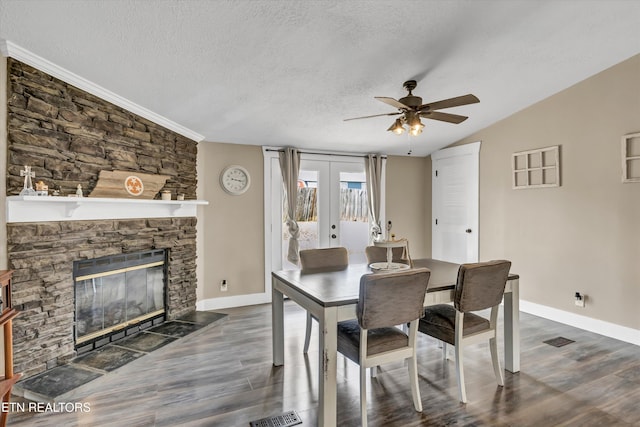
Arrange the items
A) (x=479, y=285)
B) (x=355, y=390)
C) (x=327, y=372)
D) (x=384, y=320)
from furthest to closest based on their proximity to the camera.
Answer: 1. (x=355, y=390)
2. (x=479, y=285)
3. (x=384, y=320)
4. (x=327, y=372)

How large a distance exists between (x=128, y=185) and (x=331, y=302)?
2.39 meters

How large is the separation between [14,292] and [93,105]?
159 cm

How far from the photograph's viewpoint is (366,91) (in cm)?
347

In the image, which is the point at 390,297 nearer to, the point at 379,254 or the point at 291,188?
the point at 379,254

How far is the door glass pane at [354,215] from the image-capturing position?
211 inches

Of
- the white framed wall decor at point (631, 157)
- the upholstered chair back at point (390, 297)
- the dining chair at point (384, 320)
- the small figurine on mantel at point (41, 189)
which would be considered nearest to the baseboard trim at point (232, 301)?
the small figurine on mantel at point (41, 189)

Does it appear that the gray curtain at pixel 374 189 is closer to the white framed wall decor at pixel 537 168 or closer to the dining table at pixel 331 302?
the white framed wall decor at pixel 537 168

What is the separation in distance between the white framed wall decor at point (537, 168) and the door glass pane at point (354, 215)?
7.02 ft

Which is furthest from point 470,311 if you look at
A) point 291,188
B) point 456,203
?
point 456,203

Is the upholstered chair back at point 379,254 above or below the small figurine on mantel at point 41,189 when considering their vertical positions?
below

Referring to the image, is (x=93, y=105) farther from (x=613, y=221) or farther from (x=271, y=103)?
(x=613, y=221)

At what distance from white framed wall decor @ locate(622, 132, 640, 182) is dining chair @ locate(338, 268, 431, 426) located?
109 inches

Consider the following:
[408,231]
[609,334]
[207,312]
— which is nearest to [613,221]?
[609,334]

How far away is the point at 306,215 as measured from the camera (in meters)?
5.07
